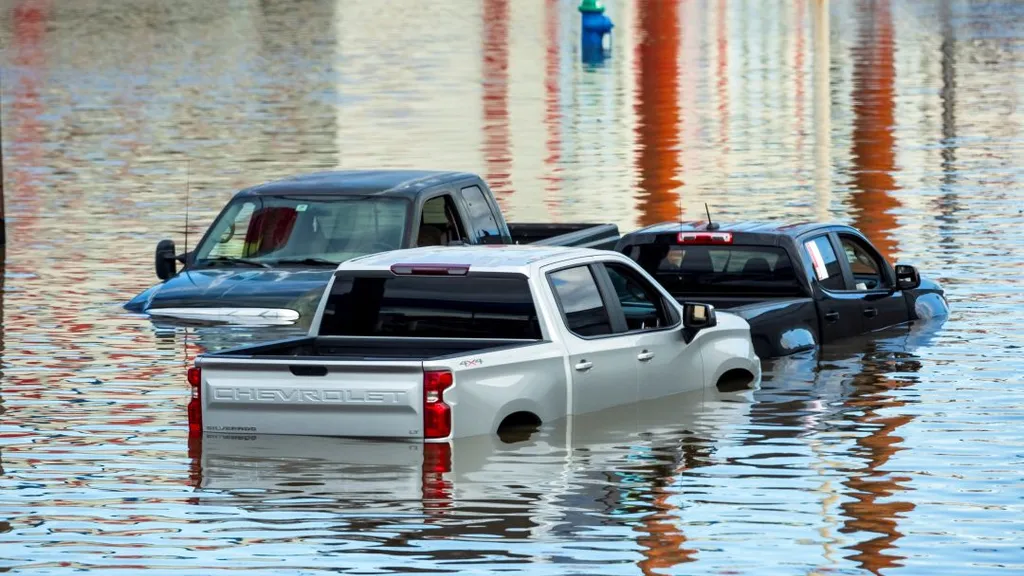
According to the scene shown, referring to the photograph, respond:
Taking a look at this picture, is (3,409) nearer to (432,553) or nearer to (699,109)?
(432,553)

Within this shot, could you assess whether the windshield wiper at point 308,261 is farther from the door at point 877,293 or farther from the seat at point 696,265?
the door at point 877,293

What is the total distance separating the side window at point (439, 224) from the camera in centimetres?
2141

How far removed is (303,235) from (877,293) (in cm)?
516

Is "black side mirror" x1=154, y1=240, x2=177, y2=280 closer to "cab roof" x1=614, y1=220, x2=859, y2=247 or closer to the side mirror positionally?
"cab roof" x1=614, y1=220, x2=859, y2=247

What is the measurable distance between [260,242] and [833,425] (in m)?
7.28

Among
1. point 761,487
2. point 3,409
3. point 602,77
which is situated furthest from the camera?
point 602,77

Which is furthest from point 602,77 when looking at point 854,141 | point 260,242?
point 260,242

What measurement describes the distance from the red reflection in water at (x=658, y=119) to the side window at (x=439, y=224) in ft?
29.7

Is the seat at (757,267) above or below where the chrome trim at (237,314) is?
above

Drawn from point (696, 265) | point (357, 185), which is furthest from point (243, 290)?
point (696, 265)

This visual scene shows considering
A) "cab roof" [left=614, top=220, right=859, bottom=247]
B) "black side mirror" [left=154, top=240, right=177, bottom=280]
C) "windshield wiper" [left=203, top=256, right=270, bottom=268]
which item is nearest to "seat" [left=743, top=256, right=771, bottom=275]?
"cab roof" [left=614, top=220, right=859, bottom=247]

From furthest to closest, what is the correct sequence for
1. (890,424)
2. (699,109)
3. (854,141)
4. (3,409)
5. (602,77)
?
(602,77) → (699,109) → (854,141) → (3,409) → (890,424)

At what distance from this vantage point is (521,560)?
1159cm

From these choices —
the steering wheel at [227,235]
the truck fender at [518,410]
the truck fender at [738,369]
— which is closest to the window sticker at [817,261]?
the truck fender at [738,369]
